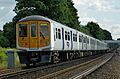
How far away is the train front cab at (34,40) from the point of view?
916 inches

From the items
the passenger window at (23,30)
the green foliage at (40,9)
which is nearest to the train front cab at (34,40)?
the passenger window at (23,30)

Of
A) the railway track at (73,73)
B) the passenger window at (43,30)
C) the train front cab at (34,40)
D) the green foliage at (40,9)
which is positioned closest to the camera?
the railway track at (73,73)

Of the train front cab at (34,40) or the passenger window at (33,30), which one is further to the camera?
the passenger window at (33,30)

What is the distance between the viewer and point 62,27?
27.1 metres

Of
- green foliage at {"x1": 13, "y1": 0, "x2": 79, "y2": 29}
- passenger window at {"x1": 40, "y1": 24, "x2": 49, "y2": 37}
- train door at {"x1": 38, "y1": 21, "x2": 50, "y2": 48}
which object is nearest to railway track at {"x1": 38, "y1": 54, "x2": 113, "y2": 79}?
train door at {"x1": 38, "y1": 21, "x2": 50, "y2": 48}

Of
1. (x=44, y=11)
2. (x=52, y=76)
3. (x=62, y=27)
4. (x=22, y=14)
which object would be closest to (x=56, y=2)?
(x=44, y=11)

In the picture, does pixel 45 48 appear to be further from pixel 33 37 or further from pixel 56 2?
pixel 56 2

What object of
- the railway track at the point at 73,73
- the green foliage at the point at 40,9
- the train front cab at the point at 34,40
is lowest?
the railway track at the point at 73,73

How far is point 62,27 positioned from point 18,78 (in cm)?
1172

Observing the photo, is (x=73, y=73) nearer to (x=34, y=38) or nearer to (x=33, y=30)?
(x=34, y=38)

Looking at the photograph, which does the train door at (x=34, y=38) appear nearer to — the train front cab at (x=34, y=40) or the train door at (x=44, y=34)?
the train front cab at (x=34, y=40)

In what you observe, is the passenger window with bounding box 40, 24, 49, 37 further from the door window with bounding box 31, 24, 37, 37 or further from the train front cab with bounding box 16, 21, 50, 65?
the door window with bounding box 31, 24, 37, 37

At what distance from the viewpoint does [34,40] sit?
2341cm

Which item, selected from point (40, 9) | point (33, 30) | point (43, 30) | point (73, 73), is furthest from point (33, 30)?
point (40, 9)
